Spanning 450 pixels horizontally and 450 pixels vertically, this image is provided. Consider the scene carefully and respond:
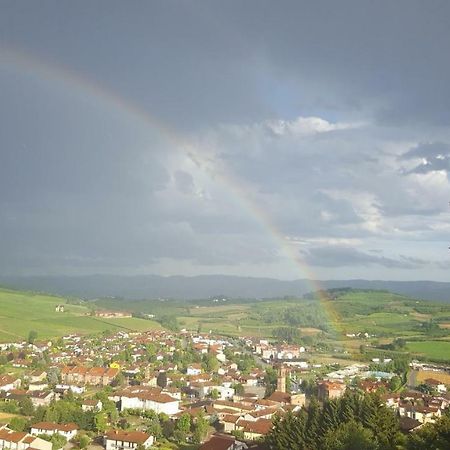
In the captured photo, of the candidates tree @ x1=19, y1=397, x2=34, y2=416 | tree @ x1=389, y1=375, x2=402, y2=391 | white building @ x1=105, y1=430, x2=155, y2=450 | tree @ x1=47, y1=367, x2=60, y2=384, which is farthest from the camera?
tree @ x1=47, y1=367, x2=60, y2=384

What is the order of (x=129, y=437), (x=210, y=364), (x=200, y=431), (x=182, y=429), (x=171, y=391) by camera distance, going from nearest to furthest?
(x=129, y=437)
(x=200, y=431)
(x=182, y=429)
(x=171, y=391)
(x=210, y=364)

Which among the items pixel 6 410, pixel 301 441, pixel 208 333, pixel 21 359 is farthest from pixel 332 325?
pixel 301 441

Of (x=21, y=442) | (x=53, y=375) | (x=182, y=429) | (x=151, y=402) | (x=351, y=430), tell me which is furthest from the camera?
(x=53, y=375)

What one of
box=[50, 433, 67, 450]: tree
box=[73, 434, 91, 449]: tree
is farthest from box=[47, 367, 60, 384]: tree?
box=[50, 433, 67, 450]: tree

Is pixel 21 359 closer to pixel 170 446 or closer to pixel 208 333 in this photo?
pixel 170 446

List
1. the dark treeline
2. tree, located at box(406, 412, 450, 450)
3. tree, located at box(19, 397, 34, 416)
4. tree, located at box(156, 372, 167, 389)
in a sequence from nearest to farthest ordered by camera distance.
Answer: tree, located at box(406, 412, 450, 450), the dark treeline, tree, located at box(19, 397, 34, 416), tree, located at box(156, 372, 167, 389)

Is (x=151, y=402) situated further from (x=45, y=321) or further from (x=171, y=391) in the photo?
(x=45, y=321)

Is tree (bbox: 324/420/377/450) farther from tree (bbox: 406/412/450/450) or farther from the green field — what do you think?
the green field

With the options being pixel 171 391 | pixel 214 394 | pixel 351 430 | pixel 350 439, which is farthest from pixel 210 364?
pixel 350 439
